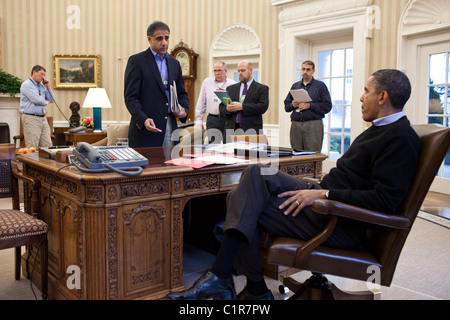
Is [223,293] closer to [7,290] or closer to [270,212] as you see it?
[270,212]

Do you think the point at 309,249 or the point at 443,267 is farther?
the point at 443,267

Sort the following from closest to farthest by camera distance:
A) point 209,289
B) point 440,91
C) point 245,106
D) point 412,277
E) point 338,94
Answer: point 209,289, point 412,277, point 245,106, point 440,91, point 338,94

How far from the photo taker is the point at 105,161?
2.05m

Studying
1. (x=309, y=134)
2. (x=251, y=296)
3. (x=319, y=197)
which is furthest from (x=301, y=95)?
(x=251, y=296)

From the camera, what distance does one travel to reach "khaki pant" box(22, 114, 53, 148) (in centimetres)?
695

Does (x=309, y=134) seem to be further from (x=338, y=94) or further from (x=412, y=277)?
(x=412, y=277)

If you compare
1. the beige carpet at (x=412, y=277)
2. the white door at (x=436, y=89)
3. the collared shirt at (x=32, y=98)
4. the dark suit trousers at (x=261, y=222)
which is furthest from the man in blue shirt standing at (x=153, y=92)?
the collared shirt at (x=32, y=98)

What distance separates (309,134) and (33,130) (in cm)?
449

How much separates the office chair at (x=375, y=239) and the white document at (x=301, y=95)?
3.45 metres

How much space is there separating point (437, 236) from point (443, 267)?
0.82 m

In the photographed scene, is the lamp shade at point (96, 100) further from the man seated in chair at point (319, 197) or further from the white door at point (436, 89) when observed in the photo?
the man seated in chair at point (319, 197)

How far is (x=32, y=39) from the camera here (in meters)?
9.23

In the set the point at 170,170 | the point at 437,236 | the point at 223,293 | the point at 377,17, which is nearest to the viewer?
the point at 223,293

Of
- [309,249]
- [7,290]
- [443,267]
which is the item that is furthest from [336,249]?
[7,290]
